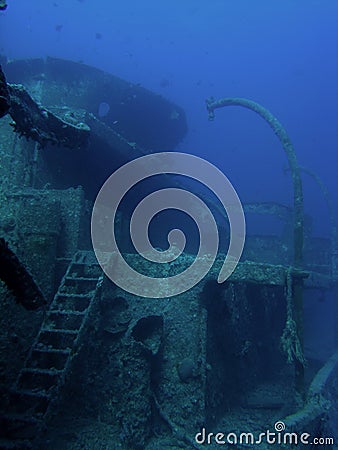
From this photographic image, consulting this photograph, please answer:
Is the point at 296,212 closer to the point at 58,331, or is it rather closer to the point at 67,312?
the point at 67,312

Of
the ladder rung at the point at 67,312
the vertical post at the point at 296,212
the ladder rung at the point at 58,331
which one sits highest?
the vertical post at the point at 296,212

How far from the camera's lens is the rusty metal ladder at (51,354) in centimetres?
341

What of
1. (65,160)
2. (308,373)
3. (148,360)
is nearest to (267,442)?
(148,360)

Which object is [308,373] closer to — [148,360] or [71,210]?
A: [148,360]

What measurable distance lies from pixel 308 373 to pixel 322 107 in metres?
143

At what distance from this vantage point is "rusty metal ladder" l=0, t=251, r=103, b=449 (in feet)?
11.2

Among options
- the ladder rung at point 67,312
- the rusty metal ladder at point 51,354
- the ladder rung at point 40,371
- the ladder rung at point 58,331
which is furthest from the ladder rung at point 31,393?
the ladder rung at point 67,312

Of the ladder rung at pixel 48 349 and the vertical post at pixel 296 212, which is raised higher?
the vertical post at pixel 296 212

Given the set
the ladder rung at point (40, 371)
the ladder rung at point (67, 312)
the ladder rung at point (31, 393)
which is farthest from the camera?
the ladder rung at point (67, 312)

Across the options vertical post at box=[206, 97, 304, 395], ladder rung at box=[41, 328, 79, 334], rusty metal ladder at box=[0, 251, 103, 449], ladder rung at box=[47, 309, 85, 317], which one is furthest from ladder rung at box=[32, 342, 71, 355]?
vertical post at box=[206, 97, 304, 395]

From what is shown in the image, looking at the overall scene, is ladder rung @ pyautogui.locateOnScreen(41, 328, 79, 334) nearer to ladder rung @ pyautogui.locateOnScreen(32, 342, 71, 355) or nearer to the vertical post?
ladder rung @ pyautogui.locateOnScreen(32, 342, 71, 355)

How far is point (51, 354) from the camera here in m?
4.12

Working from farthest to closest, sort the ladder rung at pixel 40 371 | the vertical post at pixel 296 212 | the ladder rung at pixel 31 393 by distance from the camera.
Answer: the vertical post at pixel 296 212 < the ladder rung at pixel 40 371 < the ladder rung at pixel 31 393

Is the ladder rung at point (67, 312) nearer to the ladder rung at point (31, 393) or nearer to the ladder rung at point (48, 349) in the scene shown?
the ladder rung at point (48, 349)
